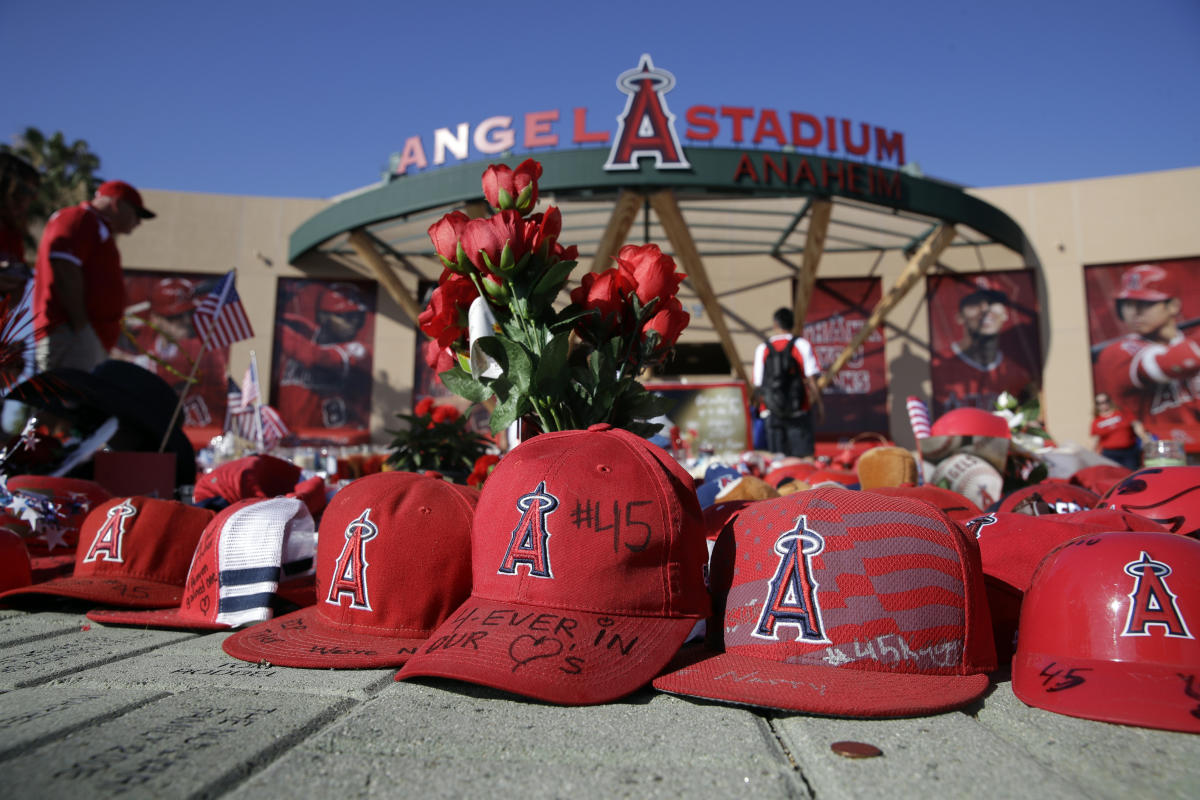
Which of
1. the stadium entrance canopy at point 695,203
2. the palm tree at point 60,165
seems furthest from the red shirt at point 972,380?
the palm tree at point 60,165

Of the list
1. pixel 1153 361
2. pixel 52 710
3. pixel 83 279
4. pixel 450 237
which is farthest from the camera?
pixel 1153 361

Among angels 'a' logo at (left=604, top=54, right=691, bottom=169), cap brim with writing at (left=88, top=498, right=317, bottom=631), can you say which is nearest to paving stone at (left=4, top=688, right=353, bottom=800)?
→ cap brim with writing at (left=88, top=498, right=317, bottom=631)

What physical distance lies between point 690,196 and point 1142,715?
10586 mm

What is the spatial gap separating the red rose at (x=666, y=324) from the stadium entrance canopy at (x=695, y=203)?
796 centimetres

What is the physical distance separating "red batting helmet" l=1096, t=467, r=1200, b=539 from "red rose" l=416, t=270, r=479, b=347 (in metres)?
1.85

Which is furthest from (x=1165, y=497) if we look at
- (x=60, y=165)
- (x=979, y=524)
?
(x=60, y=165)

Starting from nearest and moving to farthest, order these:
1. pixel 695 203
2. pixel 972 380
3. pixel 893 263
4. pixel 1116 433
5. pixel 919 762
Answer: pixel 919 762
pixel 1116 433
pixel 695 203
pixel 972 380
pixel 893 263

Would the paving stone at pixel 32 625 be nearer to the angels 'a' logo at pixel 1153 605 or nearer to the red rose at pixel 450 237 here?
the red rose at pixel 450 237

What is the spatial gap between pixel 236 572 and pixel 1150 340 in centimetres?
1719

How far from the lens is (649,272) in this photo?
198 centimetres

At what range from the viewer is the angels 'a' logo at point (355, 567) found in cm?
167

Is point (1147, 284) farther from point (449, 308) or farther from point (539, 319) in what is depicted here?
point (449, 308)

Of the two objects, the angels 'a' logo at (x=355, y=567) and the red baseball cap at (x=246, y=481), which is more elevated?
the red baseball cap at (x=246, y=481)

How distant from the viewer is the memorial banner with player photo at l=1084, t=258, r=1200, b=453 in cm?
1412
